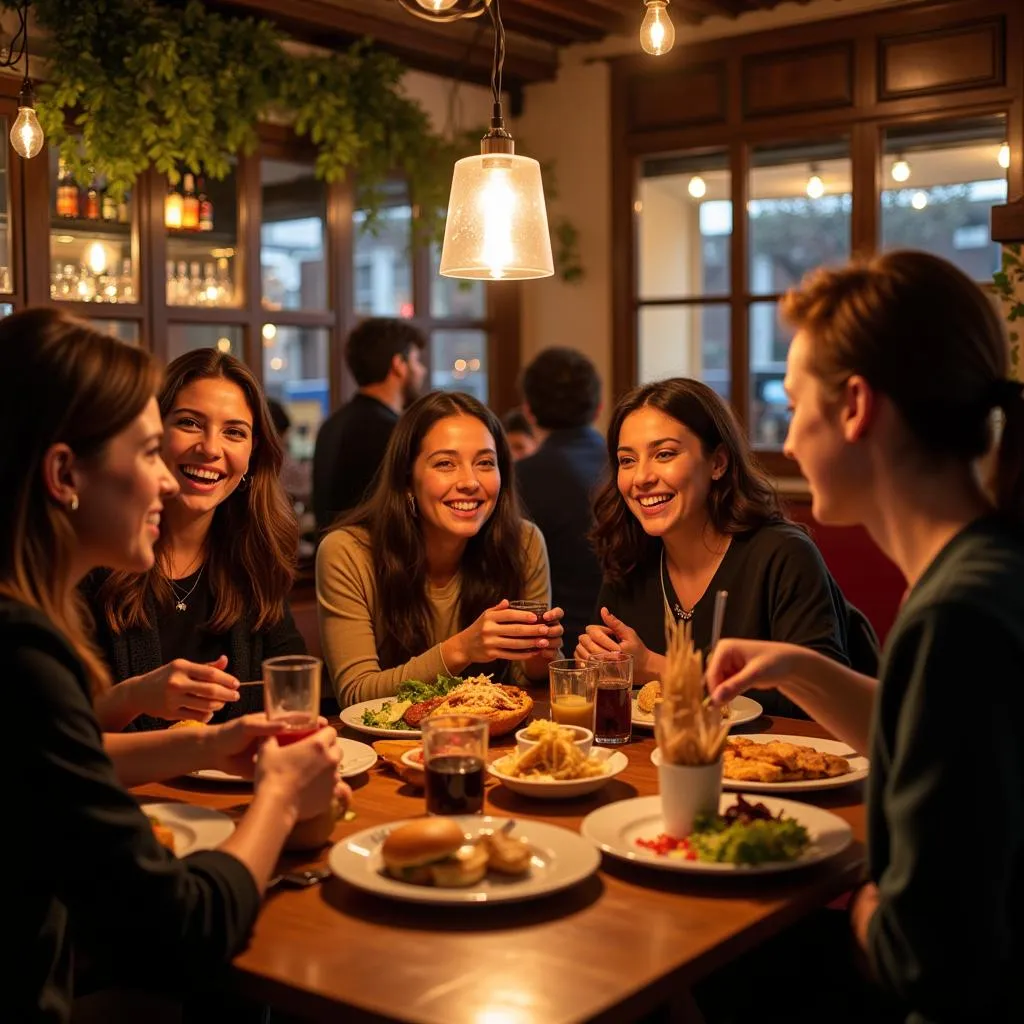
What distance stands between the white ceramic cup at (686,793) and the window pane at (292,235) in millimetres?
4206

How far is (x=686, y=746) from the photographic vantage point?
171cm

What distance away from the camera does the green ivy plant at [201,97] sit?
14.8 ft

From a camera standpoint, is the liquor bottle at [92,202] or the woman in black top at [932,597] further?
the liquor bottle at [92,202]

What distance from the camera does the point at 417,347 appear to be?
519 centimetres

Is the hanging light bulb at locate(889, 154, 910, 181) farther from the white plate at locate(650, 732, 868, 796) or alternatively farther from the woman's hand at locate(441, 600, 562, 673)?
the white plate at locate(650, 732, 868, 796)

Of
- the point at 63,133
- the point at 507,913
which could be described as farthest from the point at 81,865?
the point at 63,133

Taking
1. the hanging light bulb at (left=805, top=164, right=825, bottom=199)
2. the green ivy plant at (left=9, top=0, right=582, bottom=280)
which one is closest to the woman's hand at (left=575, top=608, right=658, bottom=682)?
the green ivy plant at (left=9, top=0, right=582, bottom=280)

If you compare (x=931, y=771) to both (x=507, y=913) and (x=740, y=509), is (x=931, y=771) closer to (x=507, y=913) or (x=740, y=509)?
(x=507, y=913)

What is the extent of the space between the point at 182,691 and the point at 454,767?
42 centimetres

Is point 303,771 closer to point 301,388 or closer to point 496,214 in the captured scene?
point 496,214

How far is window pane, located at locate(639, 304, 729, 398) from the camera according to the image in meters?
6.38

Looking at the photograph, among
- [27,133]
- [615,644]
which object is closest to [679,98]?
[27,133]

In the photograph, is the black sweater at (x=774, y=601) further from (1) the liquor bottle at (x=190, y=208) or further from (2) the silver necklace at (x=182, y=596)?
(1) the liquor bottle at (x=190, y=208)

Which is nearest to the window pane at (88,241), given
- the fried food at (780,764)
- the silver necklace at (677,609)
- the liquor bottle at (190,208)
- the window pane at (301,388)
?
the liquor bottle at (190,208)
